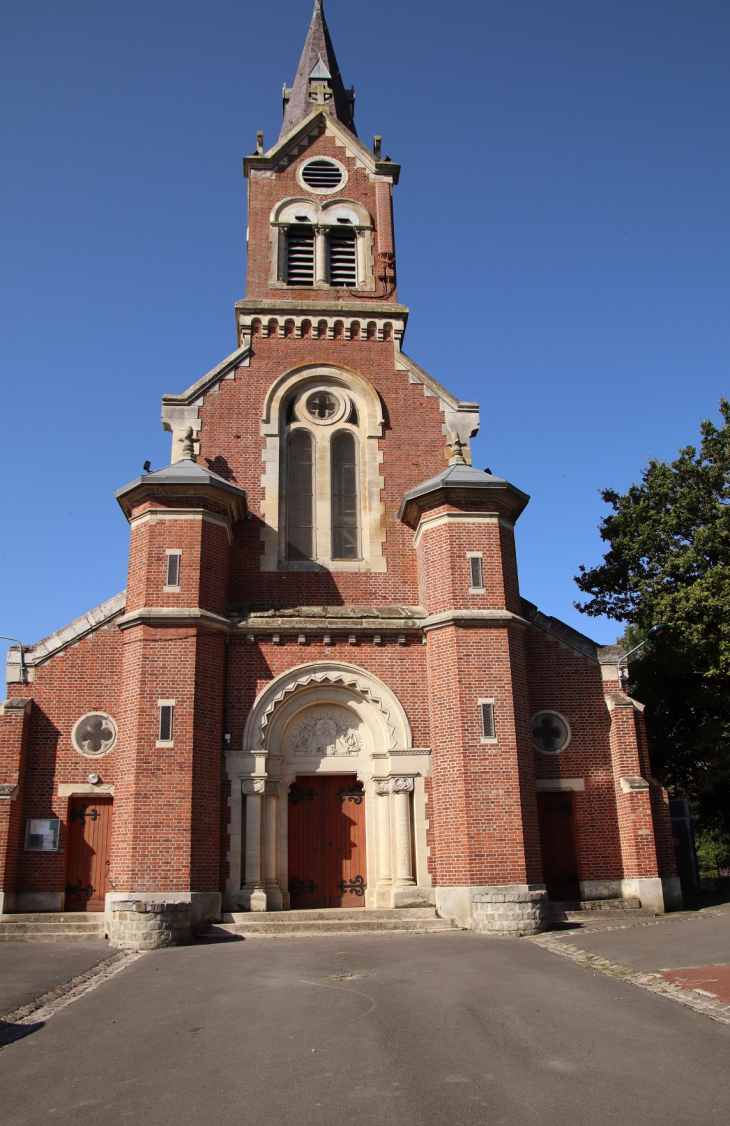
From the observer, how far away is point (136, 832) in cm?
1509

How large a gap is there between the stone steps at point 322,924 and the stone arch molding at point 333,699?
2.93m

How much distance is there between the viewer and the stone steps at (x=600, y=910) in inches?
642

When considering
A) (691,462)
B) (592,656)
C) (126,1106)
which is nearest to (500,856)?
(592,656)

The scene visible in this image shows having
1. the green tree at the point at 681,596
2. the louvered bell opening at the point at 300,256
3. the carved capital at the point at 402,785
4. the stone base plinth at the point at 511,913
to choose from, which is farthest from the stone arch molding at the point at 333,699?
the louvered bell opening at the point at 300,256

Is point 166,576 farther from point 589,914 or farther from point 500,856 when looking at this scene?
point 589,914

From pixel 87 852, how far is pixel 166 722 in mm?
3305

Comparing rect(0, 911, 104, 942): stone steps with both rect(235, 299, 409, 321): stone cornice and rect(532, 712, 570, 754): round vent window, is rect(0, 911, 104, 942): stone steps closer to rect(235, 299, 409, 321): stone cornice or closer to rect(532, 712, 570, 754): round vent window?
rect(532, 712, 570, 754): round vent window


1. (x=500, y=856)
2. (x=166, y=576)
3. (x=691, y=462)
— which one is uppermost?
(x=691, y=462)

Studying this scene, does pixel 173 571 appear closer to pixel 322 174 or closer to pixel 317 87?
pixel 322 174

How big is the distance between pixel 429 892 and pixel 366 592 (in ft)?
19.6

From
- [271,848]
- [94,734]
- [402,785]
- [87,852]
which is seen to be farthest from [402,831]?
[94,734]

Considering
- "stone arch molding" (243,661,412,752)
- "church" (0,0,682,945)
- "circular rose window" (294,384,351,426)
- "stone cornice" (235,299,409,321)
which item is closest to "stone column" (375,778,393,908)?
"church" (0,0,682,945)

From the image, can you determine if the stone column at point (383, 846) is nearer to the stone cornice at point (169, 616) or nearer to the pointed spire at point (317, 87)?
the stone cornice at point (169, 616)

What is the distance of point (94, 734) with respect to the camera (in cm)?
1725
